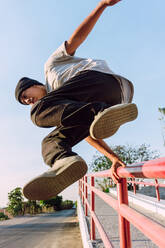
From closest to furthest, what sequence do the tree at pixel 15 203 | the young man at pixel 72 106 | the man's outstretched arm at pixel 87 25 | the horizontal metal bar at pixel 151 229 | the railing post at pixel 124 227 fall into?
the horizontal metal bar at pixel 151 229 < the railing post at pixel 124 227 < the young man at pixel 72 106 < the man's outstretched arm at pixel 87 25 < the tree at pixel 15 203

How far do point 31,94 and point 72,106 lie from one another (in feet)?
1.58

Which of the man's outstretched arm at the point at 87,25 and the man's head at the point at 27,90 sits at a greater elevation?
the man's outstretched arm at the point at 87,25

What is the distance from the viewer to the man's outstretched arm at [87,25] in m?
1.33

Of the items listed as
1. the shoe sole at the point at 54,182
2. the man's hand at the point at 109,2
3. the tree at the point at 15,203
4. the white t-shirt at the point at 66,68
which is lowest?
Answer: the tree at the point at 15,203

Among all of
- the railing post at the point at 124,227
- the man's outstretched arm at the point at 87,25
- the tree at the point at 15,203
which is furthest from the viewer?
the tree at the point at 15,203

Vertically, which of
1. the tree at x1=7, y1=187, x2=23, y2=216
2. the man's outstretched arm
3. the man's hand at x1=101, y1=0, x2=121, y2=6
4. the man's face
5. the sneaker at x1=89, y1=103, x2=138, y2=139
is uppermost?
the man's hand at x1=101, y1=0, x2=121, y2=6

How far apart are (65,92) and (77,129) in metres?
0.26

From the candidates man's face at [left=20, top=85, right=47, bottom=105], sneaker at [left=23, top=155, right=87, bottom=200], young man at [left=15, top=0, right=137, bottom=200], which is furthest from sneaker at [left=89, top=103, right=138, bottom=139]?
man's face at [left=20, top=85, right=47, bottom=105]

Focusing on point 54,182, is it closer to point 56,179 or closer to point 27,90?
point 56,179

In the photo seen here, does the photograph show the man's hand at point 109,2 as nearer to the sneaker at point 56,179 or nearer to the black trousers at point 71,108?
the black trousers at point 71,108

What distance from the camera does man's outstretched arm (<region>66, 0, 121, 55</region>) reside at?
1.33 m

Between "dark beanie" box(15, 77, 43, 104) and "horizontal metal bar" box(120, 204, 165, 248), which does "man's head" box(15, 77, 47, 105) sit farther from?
"horizontal metal bar" box(120, 204, 165, 248)

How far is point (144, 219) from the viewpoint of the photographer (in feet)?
2.25

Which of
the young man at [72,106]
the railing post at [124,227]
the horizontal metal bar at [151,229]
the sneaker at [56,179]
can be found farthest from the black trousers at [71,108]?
the horizontal metal bar at [151,229]
